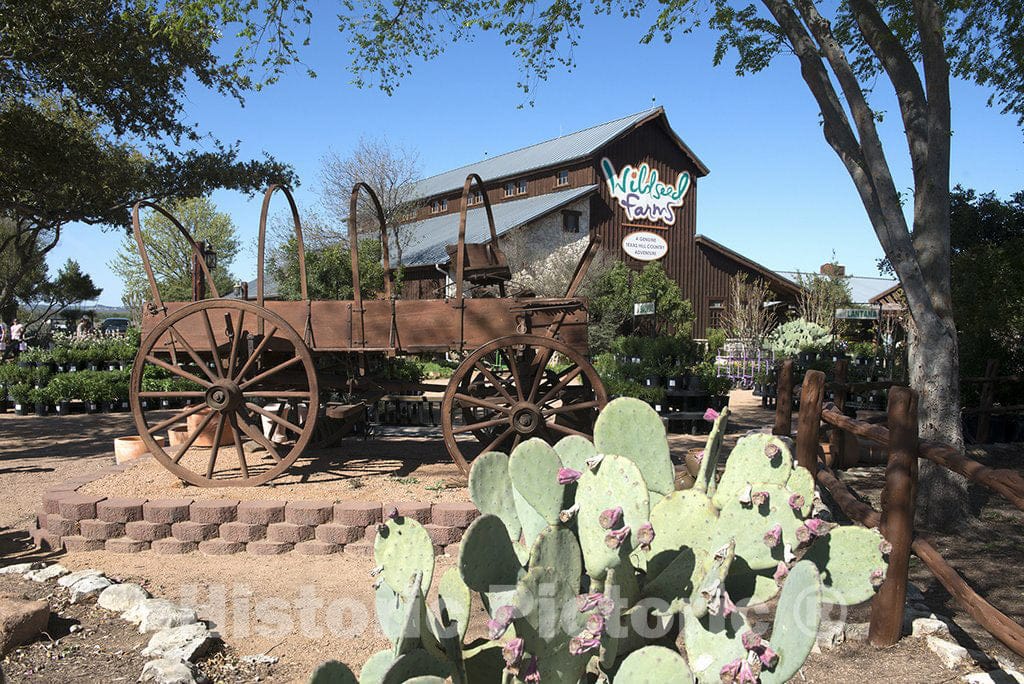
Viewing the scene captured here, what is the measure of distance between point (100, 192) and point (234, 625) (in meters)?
9.27

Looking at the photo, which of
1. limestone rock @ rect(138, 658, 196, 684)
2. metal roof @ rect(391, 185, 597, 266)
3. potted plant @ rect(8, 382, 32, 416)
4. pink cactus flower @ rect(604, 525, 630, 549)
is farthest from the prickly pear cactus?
metal roof @ rect(391, 185, 597, 266)

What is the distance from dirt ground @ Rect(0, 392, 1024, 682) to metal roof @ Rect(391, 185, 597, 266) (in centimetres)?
1494

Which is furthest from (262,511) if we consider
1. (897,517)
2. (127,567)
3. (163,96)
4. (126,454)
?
(163,96)

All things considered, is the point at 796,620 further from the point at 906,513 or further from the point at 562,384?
the point at 562,384

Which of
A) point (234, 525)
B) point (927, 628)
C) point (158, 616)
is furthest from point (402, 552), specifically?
point (234, 525)

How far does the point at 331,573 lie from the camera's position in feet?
13.6

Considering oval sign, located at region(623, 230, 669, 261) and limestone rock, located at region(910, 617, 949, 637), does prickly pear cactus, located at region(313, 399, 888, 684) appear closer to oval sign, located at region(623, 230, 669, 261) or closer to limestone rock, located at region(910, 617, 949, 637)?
limestone rock, located at region(910, 617, 949, 637)

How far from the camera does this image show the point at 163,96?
408 inches

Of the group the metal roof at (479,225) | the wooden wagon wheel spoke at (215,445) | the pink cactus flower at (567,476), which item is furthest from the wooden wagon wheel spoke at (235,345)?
the metal roof at (479,225)

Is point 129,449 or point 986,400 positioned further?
point 986,400

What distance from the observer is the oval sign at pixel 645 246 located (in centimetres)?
2458

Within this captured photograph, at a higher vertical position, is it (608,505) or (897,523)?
(608,505)

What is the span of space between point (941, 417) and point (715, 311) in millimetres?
20865

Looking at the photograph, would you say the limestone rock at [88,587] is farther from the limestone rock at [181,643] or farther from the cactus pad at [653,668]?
the cactus pad at [653,668]
